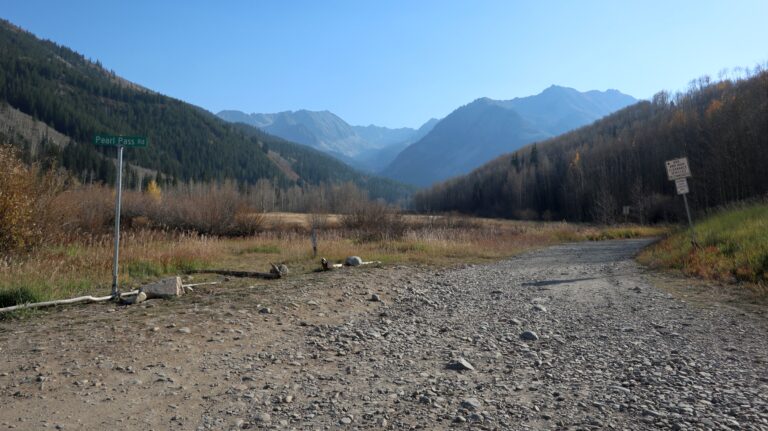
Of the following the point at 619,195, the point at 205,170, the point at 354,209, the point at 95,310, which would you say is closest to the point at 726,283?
the point at 95,310

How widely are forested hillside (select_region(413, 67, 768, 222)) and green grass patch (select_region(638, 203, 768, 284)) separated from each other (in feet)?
100

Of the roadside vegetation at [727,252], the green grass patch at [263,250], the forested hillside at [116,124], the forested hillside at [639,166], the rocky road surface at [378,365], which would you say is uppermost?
the forested hillside at [116,124]

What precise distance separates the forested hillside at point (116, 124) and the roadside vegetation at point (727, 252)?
10020 cm

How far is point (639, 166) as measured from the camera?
74688 mm

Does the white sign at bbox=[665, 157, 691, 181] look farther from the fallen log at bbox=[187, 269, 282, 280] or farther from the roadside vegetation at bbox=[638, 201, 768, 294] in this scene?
the fallen log at bbox=[187, 269, 282, 280]

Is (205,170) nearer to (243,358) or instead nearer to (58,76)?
(58,76)

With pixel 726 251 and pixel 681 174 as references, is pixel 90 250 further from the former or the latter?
pixel 681 174

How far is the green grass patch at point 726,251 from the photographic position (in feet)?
34.4

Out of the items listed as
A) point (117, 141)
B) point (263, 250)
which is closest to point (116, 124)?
point (263, 250)

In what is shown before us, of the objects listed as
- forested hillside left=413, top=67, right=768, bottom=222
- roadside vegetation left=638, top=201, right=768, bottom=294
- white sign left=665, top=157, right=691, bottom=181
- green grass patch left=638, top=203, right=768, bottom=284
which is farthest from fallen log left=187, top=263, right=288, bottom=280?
forested hillside left=413, top=67, right=768, bottom=222

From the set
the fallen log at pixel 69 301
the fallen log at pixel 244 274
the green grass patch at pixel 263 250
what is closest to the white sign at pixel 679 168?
the fallen log at pixel 244 274

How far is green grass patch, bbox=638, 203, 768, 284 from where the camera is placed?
34.4 ft

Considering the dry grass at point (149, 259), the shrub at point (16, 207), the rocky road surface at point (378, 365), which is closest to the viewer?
the rocky road surface at point (378, 365)

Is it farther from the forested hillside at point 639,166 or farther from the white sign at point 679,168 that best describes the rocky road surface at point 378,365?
the forested hillside at point 639,166
